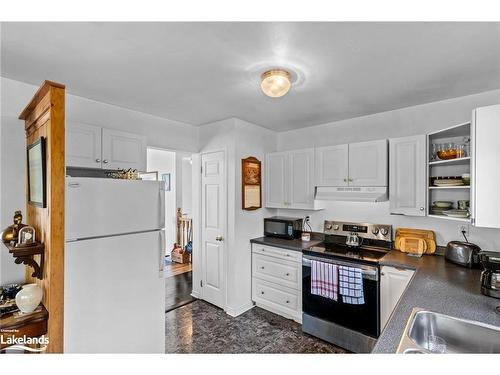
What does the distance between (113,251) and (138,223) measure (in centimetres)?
27

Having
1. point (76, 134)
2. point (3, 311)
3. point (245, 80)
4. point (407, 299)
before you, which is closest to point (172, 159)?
point (76, 134)

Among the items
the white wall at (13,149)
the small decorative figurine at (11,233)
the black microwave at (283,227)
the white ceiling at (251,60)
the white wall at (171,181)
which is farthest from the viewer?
the white wall at (171,181)

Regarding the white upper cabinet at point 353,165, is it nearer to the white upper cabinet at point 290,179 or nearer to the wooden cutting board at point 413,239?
the white upper cabinet at point 290,179

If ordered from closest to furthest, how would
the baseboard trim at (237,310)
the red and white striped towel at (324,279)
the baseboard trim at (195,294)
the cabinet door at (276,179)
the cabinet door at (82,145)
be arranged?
the cabinet door at (82,145)
the red and white striped towel at (324,279)
the baseboard trim at (237,310)
the cabinet door at (276,179)
the baseboard trim at (195,294)

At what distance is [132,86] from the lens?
2193 mm

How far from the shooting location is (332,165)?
3.04 metres

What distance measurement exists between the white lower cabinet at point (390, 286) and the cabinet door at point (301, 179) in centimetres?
116

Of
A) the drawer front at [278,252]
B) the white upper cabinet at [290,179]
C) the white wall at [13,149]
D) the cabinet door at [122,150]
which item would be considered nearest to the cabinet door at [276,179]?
the white upper cabinet at [290,179]

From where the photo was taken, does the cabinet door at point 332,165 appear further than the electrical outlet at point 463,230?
Yes

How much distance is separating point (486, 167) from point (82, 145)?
123 inches

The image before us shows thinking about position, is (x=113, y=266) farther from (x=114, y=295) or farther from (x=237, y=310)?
(x=237, y=310)

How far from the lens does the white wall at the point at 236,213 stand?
3.17 meters
